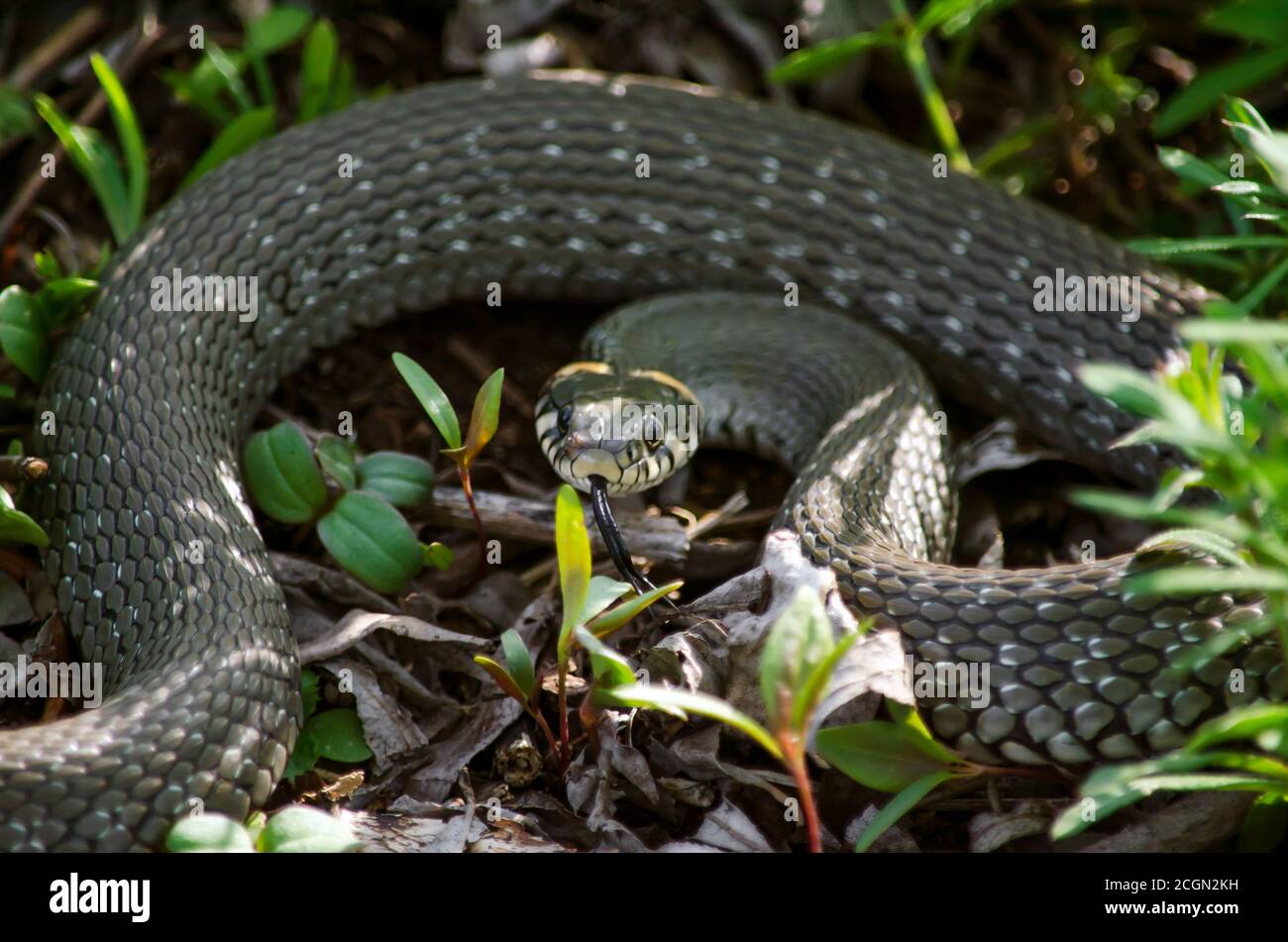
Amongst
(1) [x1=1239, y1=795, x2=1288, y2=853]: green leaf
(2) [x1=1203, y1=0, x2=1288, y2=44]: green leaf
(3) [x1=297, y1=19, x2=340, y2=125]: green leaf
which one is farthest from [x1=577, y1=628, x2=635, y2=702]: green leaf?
(2) [x1=1203, y1=0, x2=1288, y2=44]: green leaf

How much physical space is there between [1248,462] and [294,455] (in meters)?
3.03

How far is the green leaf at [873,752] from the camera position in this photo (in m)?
3.22

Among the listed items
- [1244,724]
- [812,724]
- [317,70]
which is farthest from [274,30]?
[1244,724]

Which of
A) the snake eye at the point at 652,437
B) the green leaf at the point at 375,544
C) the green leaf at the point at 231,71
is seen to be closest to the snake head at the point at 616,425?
the snake eye at the point at 652,437

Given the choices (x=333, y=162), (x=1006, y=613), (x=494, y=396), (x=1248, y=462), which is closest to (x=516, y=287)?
(x=333, y=162)

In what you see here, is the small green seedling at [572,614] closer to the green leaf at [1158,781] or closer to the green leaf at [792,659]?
the green leaf at [792,659]

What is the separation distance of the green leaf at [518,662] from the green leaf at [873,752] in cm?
90

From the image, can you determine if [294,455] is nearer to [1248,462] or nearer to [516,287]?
[516,287]

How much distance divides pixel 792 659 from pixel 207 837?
59.2 inches

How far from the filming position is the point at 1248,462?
7.95 ft

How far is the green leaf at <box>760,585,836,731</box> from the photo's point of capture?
281cm

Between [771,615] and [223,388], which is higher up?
[223,388]
